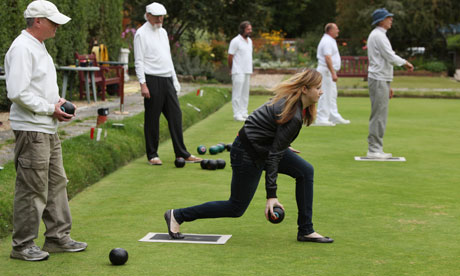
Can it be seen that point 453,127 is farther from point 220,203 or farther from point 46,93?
point 46,93

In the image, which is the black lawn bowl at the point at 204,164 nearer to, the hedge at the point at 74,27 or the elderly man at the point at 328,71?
the hedge at the point at 74,27

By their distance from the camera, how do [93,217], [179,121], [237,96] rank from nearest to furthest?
[93,217] < [179,121] < [237,96]

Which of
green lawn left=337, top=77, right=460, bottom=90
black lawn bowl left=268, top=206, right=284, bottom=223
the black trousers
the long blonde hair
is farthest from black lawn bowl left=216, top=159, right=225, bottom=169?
green lawn left=337, top=77, right=460, bottom=90

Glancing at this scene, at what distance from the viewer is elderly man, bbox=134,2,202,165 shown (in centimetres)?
923

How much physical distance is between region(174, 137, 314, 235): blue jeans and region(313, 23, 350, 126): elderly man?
8.09 metres

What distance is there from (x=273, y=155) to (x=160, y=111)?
4360 millimetres

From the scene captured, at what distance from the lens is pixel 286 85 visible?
5219 mm

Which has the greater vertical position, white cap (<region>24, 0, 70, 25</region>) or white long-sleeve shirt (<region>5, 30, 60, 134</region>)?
white cap (<region>24, 0, 70, 25</region>)

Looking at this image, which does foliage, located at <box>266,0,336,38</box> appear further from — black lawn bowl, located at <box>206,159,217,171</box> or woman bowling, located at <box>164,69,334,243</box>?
woman bowling, located at <box>164,69,334,243</box>

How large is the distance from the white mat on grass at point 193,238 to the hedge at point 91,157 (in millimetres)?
1092

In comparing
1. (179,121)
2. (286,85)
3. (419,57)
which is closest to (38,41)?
(286,85)

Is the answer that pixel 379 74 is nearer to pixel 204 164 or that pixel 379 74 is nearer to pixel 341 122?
pixel 204 164

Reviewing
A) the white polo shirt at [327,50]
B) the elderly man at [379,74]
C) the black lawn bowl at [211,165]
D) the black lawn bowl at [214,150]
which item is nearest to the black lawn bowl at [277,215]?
the black lawn bowl at [211,165]

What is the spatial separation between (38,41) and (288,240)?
225 cm
